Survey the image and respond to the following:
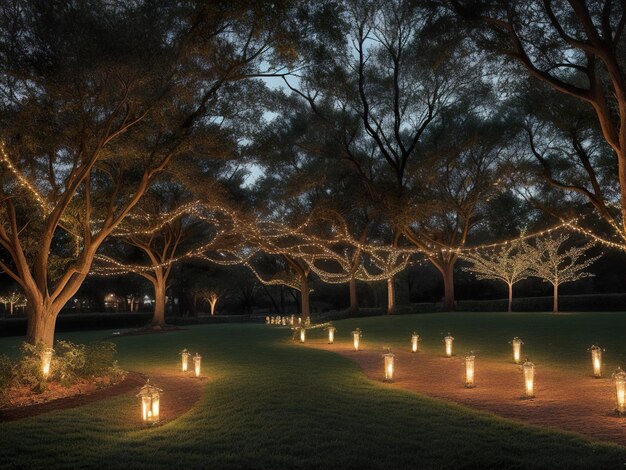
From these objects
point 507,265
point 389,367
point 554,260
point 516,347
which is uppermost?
point 554,260

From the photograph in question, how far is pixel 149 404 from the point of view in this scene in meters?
8.36

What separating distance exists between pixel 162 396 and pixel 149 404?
2438 millimetres

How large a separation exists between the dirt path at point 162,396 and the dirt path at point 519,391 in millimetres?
4364

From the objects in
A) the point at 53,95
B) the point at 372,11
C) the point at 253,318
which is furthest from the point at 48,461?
the point at 253,318

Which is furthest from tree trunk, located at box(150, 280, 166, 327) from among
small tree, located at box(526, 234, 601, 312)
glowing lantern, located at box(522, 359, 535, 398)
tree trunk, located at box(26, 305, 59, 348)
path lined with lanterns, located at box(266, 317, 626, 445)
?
glowing lantern, located at box(522, 359, 535, 398)

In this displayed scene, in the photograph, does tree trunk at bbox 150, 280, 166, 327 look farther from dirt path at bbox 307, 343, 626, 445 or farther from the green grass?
the green grass

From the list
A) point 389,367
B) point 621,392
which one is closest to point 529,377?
point 621,392

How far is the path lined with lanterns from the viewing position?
27.0 feet

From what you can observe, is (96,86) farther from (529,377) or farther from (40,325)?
(529,377)

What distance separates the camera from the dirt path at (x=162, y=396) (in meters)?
9.04

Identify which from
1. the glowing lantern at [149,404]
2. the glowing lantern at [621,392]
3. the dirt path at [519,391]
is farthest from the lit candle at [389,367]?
the glowing lantern at [149,404]

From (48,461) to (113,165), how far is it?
11.7 metres

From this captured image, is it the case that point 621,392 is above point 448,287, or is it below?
below

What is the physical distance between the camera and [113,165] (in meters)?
16.6
